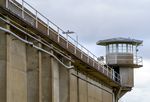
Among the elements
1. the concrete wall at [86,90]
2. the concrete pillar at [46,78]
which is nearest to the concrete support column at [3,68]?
the concrete pillar at [46,78]

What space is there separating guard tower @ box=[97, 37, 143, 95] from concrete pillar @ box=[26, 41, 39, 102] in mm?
35880

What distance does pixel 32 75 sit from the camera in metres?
27.0

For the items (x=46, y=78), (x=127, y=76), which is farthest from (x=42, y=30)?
(x=127, y=76)

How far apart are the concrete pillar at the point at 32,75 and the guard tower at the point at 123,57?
35.9 metres

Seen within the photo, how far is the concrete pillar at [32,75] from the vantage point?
87.5 ft

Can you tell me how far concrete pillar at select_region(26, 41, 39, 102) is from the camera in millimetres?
26672

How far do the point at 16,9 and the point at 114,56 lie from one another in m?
37.8

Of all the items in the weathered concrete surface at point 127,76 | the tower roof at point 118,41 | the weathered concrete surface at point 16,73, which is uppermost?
the tower roof at point 118,41

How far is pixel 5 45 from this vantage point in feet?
76.0

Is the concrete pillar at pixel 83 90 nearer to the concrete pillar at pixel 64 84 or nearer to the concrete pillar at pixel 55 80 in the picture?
the concrete pillar at pixel 64 84

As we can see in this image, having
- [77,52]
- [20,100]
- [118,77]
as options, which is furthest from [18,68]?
[118,77]

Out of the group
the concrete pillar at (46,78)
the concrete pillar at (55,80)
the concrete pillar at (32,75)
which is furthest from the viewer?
the concrete pillar at (55,80)

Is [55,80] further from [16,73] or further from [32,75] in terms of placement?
[16,73]

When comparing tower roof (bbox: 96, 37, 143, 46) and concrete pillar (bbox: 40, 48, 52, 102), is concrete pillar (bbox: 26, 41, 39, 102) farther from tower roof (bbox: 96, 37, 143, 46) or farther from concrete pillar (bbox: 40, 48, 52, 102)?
tower roof (bbox: 96, 37, 143, 46)
